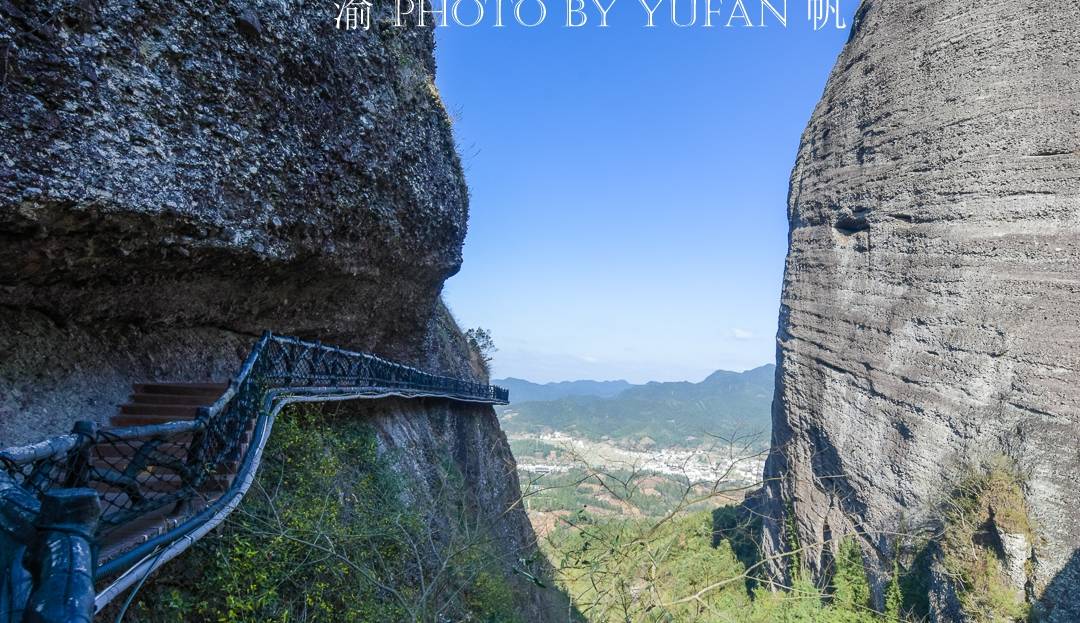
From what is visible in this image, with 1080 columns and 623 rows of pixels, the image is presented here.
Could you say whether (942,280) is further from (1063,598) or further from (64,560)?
(64,560)

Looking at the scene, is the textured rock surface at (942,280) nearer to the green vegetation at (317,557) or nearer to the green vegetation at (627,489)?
the green vegetation at (627,489)

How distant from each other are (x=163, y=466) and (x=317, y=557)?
1808 millimetres

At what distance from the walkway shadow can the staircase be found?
12723 millimetres

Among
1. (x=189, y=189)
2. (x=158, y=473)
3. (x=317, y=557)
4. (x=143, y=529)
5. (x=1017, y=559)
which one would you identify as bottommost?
(x=1017, y=559)

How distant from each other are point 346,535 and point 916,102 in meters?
15.5

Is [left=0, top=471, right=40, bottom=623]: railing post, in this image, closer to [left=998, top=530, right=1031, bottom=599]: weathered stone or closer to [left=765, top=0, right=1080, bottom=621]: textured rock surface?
[left=765, top=0, right=1080, bottom=621]: textured rock surface

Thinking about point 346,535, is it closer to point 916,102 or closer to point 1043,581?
point 1043,581

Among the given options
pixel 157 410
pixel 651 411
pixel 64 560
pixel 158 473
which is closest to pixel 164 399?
pixel 157 410

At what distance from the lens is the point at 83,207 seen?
4848mm

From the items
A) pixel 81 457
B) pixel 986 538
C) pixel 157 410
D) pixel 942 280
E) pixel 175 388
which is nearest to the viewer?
pixel 81 457

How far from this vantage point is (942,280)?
11820 mm

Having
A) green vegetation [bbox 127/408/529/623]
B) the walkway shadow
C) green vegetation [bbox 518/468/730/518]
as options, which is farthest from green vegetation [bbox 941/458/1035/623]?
green vegetation [bbox 127/408/529/623]

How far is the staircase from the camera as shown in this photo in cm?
362

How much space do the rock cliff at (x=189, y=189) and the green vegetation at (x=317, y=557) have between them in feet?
4.57
